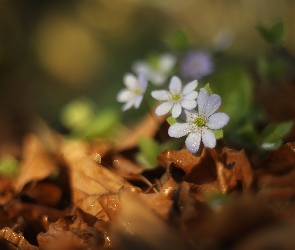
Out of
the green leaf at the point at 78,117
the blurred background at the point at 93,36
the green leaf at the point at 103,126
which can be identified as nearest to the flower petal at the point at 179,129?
the green leaf at the point at 103,126

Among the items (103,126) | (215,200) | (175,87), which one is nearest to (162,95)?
(175,87)

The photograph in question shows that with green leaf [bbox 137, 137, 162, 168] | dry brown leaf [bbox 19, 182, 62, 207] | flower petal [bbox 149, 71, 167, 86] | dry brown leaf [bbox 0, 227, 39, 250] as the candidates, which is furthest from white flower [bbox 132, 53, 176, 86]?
dry brown leaf [bbox 0, 227, 39, 250]

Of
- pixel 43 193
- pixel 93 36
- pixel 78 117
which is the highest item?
pixel 43 193

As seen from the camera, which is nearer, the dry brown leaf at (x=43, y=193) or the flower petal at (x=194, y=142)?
the flower petal at (x=194, y=142)

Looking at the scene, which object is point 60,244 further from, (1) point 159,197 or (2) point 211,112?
(2) point 211,112

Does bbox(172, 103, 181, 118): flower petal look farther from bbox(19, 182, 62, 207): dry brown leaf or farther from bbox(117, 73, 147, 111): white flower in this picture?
bbox(19, 182, 62, 207): dry brown leaf

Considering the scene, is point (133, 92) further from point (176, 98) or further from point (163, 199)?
point (163, 199)

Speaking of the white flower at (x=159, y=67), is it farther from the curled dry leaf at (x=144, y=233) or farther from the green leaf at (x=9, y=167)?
the curled dry leaf at (x=144, y=233)
